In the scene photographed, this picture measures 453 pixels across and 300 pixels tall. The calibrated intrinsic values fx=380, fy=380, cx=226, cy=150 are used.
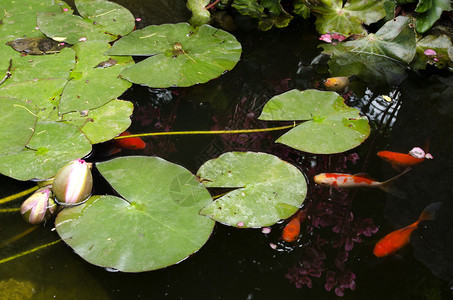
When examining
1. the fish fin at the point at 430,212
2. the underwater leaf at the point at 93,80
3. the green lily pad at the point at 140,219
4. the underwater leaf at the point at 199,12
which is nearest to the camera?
the green lily pad at the point at 140,219

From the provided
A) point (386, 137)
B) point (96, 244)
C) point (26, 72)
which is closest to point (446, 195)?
point (386, 137)

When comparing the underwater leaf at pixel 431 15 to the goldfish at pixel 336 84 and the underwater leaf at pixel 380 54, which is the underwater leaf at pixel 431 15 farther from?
the goldfish at pixel 336 84

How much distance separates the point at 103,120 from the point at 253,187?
0.82 metres

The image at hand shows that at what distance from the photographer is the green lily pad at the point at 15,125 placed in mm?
1688

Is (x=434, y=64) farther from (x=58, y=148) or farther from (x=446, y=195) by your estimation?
(x=58, y=148)

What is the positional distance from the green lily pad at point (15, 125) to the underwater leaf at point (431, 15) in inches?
91.4

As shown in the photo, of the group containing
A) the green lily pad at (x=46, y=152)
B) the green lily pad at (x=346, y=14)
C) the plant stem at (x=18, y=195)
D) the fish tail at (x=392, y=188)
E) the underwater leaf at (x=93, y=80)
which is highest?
the green lily pad at (x=346, y=14)

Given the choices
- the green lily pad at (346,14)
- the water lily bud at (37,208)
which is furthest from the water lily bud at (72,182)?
the green lily pad at (346,14)

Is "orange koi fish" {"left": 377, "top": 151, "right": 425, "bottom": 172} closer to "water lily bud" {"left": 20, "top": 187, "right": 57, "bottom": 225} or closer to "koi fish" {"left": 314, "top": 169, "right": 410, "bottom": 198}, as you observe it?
"koi fish" {"left": 314, "top": 169, "right": 410, "bottom": 198}

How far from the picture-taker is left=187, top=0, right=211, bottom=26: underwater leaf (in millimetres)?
2682

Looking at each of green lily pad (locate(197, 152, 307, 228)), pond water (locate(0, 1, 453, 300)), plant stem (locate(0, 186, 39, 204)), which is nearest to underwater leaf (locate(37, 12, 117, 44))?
pond water (locate(0, 1, 453, 300))

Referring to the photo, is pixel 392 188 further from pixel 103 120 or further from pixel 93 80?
pixel 93 80

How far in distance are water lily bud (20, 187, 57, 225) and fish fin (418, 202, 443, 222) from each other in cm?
150

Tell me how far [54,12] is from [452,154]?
102 inches
